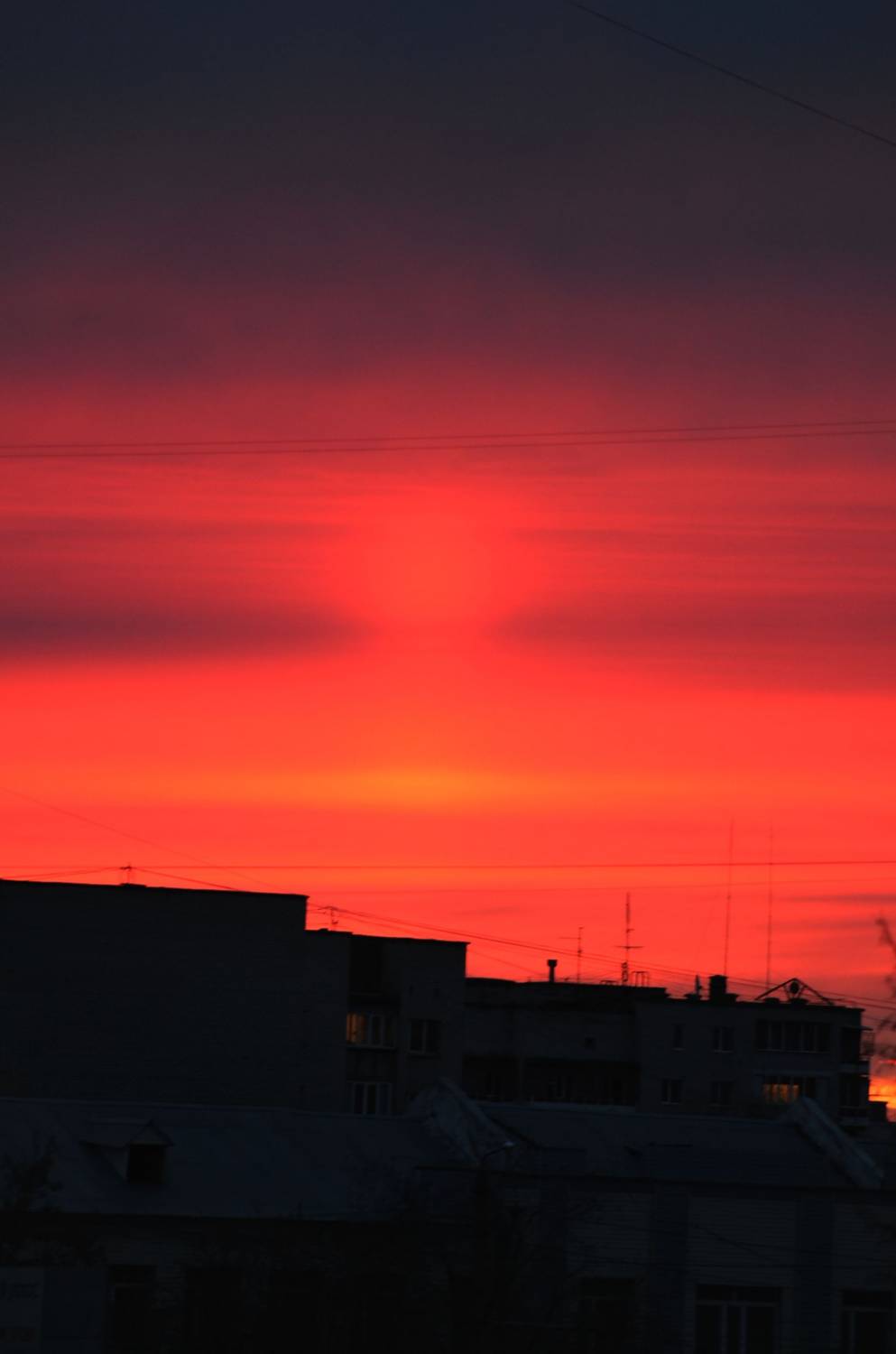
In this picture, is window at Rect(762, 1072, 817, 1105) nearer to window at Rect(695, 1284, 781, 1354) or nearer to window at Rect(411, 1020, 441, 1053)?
window at Rect(411, 1020, 441, 1053)

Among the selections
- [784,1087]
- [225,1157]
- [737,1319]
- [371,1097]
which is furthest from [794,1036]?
[225,1157]

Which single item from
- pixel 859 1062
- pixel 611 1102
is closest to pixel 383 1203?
pixel 611 1102

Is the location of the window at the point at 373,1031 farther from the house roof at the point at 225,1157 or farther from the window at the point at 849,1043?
the house roof at the point at 225,1157

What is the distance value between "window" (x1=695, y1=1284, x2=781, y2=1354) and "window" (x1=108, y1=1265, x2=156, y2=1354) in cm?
1348

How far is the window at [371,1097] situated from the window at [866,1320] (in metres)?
76.3

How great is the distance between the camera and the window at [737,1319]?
179 ft

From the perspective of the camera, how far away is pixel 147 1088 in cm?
7625

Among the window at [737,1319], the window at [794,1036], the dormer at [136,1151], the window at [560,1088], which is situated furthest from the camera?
the window at [794,1036]

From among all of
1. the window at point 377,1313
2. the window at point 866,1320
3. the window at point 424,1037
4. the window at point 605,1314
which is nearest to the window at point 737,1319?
the window at point 866,1320

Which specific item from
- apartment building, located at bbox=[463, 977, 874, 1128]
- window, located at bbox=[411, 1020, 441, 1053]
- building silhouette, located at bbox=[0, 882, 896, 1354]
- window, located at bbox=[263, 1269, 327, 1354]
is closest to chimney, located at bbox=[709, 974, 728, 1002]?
apartment building, located at bbox=[463, 977, 874, 1128]

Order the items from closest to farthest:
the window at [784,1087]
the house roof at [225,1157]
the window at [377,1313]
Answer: the window at [377,1313] < the house roof at [225,1157] < the window at [784,1087]

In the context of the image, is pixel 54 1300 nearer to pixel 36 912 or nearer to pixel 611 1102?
pixel 36 912

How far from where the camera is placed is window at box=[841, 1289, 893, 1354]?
180ft

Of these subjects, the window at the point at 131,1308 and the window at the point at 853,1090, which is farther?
the window at the point at 853,1090
